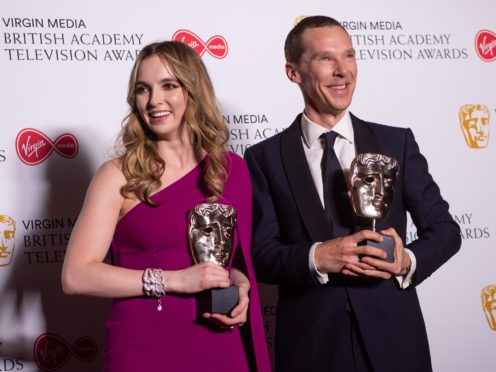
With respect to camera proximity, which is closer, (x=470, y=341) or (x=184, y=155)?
(x=184, y=155)

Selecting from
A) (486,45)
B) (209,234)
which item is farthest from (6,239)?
(486,45)

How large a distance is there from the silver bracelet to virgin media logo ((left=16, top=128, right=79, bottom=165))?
1203 mm

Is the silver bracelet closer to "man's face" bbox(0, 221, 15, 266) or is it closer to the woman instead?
the woman

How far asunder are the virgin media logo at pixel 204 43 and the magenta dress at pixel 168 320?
1.20m

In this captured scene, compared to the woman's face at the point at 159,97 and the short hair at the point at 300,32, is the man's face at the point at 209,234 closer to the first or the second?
the woman's face at the point at 159,97

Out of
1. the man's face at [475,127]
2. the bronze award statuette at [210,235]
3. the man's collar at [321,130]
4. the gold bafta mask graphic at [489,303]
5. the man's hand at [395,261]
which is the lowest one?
the gold bafta mask graphic at [489,303]

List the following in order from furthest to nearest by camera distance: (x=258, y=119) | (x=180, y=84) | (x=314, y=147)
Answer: (x=258, y=119), (x=314, y=147), (x=180, y=84)

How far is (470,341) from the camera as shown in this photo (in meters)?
3.56

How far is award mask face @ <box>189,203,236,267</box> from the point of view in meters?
2.06

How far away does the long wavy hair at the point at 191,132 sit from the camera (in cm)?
215

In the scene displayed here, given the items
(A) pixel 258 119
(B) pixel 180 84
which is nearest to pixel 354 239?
(B) pixel 180 84

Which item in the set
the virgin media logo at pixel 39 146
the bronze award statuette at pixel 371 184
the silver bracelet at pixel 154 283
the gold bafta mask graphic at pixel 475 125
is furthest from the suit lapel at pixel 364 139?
the gold bafta mask graphic at pixel 475 125

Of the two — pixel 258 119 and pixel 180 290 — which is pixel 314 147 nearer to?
pixel 180 290

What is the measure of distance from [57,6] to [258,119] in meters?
0.97
